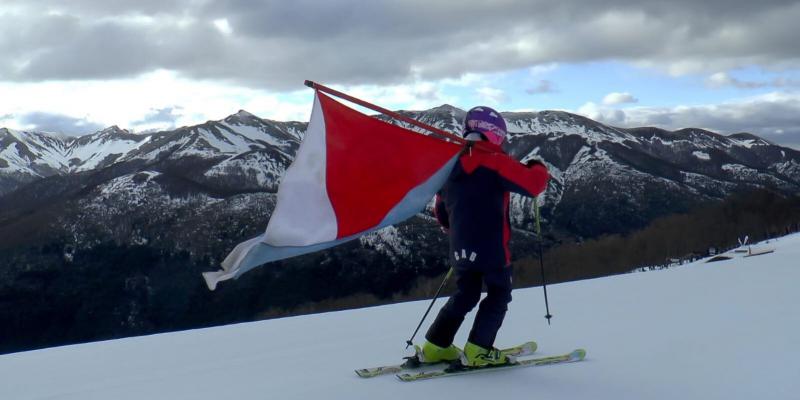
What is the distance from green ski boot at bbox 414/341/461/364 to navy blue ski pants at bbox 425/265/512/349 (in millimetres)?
178

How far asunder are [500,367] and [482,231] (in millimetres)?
934

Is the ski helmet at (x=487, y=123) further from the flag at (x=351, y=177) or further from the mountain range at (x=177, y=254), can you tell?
the mountain range at (x=177, y=254)

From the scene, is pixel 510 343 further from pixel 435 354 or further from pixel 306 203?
pixel 306 203

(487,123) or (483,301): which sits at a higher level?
(487,123)

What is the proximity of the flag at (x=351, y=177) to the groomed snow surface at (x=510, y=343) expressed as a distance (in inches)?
39.6

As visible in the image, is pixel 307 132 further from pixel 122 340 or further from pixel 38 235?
pixel 38 235

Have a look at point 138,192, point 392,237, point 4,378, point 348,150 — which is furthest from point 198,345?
point 138,192

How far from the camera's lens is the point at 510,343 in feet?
18.9

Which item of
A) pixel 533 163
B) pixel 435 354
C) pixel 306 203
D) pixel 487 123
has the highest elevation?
pixel 487 123

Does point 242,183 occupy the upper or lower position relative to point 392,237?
upper

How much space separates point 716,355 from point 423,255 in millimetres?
94381

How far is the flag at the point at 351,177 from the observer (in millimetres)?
4660

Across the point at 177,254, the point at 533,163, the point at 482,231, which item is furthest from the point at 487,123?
the point at 177,254

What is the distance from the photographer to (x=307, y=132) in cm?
477
